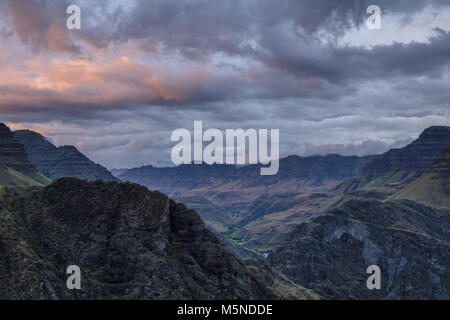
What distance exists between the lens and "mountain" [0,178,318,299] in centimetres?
14112

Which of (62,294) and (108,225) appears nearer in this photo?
(62,294)

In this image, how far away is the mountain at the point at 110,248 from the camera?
5556 inches

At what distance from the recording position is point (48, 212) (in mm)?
171750

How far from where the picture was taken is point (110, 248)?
165375 millimetres

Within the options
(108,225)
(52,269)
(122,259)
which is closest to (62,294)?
(52,269)
